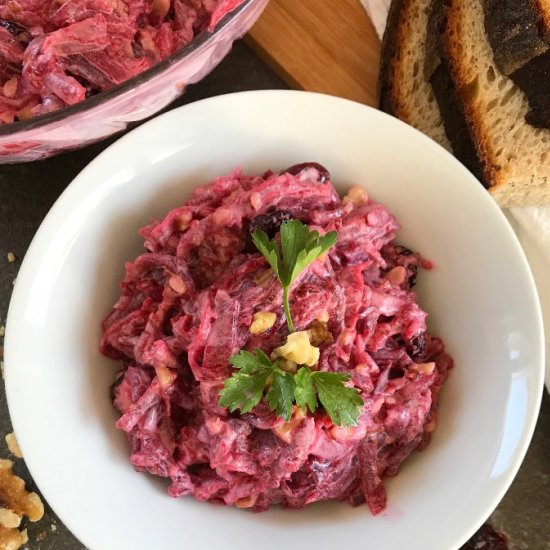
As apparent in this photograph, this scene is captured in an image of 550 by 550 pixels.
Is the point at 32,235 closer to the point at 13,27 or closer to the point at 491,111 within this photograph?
the point at 13,27

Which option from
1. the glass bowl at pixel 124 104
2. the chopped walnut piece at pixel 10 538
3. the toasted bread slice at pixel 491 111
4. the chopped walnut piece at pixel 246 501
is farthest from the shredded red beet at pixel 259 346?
the chopped walnut piece at pixel 10 538

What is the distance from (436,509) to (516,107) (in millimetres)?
1149

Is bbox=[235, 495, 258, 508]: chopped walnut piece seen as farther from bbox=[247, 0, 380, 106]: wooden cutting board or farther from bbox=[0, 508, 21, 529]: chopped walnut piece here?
bbox=[247, 0, 380, 106]: wooden cutting board

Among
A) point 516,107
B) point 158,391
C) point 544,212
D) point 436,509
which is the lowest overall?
point 158,391

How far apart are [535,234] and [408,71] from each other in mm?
607

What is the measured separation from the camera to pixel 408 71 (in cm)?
223

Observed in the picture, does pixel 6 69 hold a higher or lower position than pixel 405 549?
higher

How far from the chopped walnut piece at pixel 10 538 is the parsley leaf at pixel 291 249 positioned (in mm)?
1125

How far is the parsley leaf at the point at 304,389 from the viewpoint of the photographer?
1.64 metres

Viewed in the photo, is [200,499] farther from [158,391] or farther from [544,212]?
[544,212]

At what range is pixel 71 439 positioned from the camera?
182cm

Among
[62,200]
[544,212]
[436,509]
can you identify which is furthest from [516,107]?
[62,200]

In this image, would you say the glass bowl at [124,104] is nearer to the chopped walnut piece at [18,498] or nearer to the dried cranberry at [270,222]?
the dried cranberry at [270,222]

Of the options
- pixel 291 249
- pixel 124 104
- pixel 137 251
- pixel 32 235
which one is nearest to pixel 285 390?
pixel 291 249
